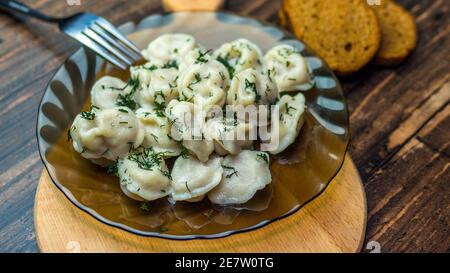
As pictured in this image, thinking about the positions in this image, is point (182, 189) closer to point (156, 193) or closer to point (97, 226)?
point (156, 193)

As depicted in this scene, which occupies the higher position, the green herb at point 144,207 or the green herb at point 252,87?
the green herb at point 252,87

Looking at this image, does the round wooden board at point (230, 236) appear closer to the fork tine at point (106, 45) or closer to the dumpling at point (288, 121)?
the dumpling at point (288, 121)

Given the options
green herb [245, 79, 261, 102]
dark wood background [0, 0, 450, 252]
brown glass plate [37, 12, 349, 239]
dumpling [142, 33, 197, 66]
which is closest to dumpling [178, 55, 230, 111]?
green herb [245, 79, 261, 102]

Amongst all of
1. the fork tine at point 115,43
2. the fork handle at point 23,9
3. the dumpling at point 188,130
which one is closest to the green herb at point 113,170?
the dumpling at point 188,130

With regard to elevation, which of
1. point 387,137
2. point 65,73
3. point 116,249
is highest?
point 65,73
